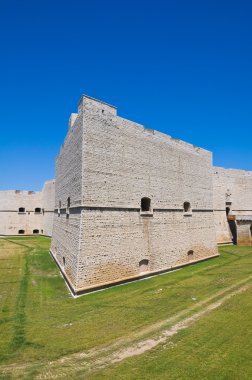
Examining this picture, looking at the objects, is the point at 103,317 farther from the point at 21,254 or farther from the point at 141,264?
the point at 21,254

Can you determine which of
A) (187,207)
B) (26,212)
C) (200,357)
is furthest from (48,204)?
(200,357)

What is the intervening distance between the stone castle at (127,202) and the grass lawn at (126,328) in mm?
1326

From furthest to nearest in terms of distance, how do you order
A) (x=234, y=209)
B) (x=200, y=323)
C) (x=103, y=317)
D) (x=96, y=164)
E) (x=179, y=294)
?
(x=234, y=209) → (x=96, y=164) → (x=179, y=294) → (x=103, y=317) → (x=200, y=323)

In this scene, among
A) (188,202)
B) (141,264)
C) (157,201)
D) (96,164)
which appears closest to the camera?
(96,164)

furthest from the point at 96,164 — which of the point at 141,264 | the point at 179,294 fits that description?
the point at 179,294

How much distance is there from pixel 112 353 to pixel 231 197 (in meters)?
26.5

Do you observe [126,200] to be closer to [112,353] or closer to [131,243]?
[131,243]

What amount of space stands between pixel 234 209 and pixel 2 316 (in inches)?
1053

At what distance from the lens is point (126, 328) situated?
27.3ft

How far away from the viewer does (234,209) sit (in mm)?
30438

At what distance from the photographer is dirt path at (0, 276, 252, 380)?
6234 mm

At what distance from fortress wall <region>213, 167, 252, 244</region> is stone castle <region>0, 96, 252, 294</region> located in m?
7.48

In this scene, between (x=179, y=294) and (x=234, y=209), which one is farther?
(x=234, y=209)

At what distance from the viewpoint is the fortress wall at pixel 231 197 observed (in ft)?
92.4
